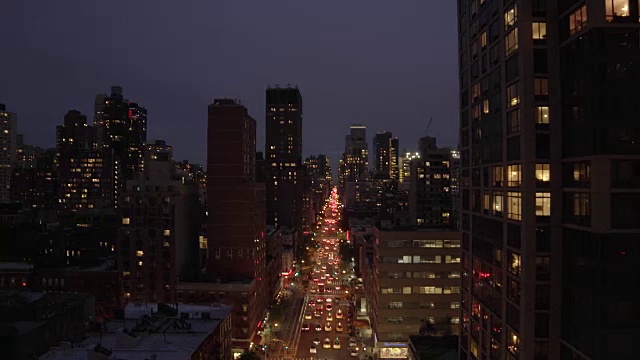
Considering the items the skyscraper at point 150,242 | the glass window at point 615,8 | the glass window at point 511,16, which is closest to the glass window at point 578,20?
the glass window at point 615,8

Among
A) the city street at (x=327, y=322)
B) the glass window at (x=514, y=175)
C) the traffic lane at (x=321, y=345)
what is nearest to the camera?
the glass window at (x=514, y=175)

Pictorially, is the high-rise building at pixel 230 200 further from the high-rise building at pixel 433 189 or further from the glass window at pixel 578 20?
the high-rise building at pixel 433 189

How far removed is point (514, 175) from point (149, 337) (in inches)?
1581

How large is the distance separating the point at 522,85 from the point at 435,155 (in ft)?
462

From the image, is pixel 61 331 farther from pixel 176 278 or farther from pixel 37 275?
pixel 37 275

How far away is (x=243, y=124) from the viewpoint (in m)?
96.5

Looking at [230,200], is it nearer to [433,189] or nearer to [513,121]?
[513,121]

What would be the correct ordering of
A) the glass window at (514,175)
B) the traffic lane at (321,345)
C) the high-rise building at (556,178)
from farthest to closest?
the traffic lane at (321,345), the glass window at (514,175), the high-rise building at (556,178)

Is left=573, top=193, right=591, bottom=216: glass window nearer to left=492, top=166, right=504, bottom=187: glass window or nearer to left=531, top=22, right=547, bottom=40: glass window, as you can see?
left=492, top=166, right=504, bottom=187: glass window

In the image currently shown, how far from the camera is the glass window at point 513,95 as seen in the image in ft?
124

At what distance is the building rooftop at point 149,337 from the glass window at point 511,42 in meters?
39.1

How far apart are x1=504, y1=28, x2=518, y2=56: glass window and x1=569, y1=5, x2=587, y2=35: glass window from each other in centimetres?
385

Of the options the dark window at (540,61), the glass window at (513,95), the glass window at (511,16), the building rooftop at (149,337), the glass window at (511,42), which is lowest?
the building rooftop at (149,337)

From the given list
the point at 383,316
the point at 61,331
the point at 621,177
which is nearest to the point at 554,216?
the point at 621,177
